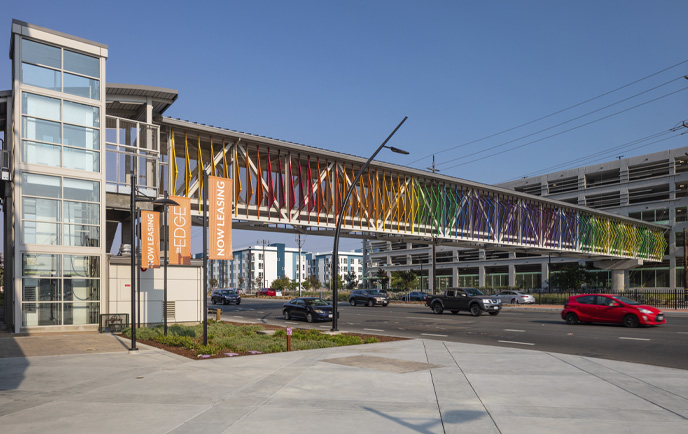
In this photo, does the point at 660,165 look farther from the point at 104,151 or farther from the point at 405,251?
the point at 104,151

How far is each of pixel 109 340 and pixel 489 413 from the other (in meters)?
15.5

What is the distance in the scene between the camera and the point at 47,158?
73.4 ft

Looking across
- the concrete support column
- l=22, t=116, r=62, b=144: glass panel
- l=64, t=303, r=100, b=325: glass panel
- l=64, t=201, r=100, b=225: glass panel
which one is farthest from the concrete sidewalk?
the concrete support column

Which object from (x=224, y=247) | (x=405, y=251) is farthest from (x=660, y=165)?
(x=224, y=247)

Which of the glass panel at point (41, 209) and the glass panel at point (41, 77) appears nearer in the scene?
the glass panel at point (41, 209)

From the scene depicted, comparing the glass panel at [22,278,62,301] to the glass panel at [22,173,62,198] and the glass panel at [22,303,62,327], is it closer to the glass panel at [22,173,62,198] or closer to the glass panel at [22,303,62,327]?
the glass panel at [22,303,62,327]

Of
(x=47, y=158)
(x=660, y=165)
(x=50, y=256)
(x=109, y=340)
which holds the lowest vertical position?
(x=109, y=340)

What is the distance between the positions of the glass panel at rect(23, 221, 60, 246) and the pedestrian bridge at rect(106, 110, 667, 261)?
3049mm

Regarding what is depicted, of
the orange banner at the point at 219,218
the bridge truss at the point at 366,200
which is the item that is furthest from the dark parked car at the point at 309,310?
the orange banner at the point at 219,218

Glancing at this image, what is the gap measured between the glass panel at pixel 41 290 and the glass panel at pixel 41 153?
4.65 meters

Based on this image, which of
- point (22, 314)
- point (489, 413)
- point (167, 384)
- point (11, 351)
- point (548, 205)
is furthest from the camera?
point (548, 205)

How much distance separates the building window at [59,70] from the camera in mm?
22203

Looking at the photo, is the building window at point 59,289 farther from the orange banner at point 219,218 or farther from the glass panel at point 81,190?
the orange banner at point 219,218

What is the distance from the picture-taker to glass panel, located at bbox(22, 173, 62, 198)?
21.8 m
